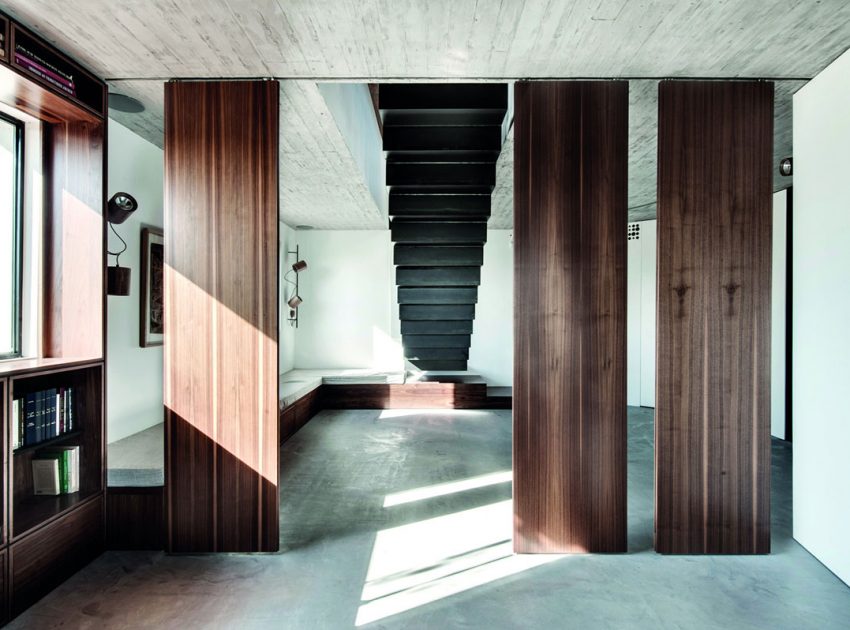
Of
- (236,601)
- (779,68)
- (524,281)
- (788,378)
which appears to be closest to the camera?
(236,601)

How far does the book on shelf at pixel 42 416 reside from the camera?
2.39 metres

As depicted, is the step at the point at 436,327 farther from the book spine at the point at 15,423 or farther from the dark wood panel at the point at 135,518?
the book spine at the point at 15,423

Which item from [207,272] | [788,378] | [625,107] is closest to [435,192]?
[625,107]

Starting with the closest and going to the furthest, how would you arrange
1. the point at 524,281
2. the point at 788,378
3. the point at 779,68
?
the point at 779,68, the point at 524,281, the point at 788,378

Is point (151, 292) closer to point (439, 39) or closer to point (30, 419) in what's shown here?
point (30, 419)

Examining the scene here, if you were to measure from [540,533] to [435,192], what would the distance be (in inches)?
145

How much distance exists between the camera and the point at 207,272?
2.75m

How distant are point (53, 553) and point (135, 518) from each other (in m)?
0.44

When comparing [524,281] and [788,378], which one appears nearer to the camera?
[524,281]

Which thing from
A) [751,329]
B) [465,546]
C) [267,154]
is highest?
[267,154]

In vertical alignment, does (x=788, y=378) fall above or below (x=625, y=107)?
below

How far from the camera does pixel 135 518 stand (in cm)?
281

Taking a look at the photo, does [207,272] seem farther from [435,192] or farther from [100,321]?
[435,192]

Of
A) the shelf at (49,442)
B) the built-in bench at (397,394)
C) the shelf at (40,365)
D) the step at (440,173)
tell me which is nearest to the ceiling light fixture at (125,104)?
the shelf at (40,365)
